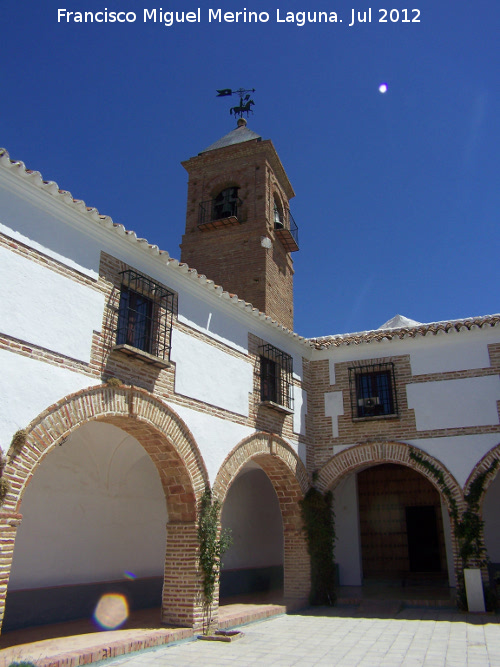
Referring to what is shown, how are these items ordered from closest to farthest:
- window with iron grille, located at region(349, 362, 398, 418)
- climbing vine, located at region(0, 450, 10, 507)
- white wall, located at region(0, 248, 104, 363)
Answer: climbing vine, located at region(0, 450, 10, 507) → white wall, located at region(0, 248, 104, 363) → window with iron grille, located at region(349, 362, 398, 418)

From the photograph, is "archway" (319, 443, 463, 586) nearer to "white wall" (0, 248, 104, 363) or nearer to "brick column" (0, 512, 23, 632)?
"white wall" (0, 248, 104, 363)

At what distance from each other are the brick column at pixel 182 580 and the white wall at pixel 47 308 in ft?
10.5

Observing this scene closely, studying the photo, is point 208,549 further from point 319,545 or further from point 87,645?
point 319,545

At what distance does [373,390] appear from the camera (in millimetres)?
12242

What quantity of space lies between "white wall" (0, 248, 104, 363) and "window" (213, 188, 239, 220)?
406 inches

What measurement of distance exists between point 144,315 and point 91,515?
358 centimetres

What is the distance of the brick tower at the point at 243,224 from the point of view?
16.2 metres

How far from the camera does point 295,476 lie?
11.4 metres

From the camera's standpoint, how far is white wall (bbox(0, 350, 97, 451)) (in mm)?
5906

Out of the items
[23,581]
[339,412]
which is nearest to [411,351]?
[339,412]

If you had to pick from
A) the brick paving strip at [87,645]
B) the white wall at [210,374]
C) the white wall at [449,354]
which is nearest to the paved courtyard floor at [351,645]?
the brick paving strip at [87,645]

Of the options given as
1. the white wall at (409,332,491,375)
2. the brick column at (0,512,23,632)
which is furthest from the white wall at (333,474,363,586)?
the brick column at (0,512,23,632)

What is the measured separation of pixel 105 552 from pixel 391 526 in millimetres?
7401

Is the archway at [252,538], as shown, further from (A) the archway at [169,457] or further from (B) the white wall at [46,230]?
(B) the white wall at [46,230]
